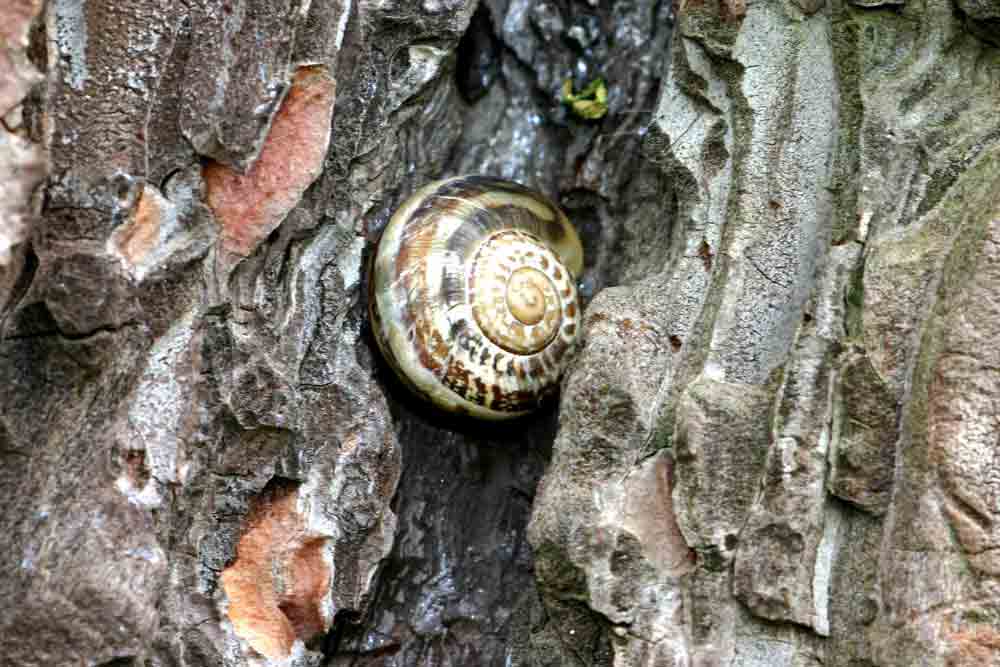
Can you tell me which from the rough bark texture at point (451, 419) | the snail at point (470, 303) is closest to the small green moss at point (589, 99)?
the rough bark texture at point (451, 419)

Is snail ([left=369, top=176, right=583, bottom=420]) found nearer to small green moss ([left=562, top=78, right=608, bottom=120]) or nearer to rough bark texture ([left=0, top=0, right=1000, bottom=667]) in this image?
rough bark texture ([left=0, top=0, right=1000, bottom=667])

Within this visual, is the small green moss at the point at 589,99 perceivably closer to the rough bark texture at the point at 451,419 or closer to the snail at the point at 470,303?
the rough bark texture at the point at 451,419

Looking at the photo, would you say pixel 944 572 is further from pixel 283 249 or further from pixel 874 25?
pixel 283 249

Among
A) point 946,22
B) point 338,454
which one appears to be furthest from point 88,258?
point 946,22

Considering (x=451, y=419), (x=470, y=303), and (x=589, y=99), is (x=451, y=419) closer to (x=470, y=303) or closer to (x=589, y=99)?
(x=470, y=303)

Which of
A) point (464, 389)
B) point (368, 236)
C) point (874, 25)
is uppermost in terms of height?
point (874, 25)
